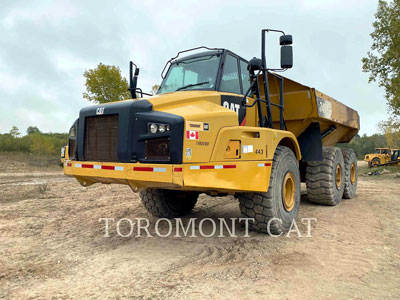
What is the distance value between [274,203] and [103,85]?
1780cm

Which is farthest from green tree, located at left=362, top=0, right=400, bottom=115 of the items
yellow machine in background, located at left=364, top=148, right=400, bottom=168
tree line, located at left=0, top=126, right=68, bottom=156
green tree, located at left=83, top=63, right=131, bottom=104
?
tree line, located at left=0, top=126, right=68, bottom=156

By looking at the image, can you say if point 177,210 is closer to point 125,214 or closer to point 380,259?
point 125,214

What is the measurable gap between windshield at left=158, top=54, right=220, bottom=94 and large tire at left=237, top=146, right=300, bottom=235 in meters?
1.43

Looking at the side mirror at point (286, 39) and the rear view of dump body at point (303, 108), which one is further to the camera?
the rear view of dump body at point (303, 108)

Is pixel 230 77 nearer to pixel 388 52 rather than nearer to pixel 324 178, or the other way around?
pixel 324 178

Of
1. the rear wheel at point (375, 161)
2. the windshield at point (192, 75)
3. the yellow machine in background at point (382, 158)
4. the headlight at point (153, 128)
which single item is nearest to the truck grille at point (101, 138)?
the headlight at point (153, 128)

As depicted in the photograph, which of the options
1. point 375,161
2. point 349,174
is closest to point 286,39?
point 349,174

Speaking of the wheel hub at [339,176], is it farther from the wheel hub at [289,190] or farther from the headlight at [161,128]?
the headlight at [161,128]

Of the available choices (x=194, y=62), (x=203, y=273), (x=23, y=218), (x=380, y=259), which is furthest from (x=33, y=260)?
(x=380, y=259)

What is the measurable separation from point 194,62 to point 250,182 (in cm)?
223

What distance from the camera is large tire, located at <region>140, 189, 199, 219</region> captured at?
578 centimetres

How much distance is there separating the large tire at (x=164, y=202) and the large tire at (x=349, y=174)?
4199 millimetres

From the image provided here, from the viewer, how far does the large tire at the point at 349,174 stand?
8188 mm

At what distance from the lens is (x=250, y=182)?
4.04 meters
